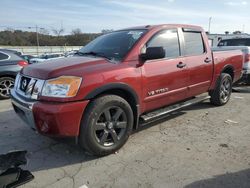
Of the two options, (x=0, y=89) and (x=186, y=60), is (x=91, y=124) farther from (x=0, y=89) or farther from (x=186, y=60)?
(x=0, y=89)

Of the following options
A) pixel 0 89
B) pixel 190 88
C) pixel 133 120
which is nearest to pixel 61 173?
pixel 133 120

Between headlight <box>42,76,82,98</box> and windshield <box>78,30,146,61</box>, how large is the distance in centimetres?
94

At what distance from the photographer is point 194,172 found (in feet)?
11.0

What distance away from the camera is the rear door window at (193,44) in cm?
519

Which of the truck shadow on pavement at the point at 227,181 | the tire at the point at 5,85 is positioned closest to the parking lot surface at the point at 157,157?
the truck shadow on pavement at the point at 227,181

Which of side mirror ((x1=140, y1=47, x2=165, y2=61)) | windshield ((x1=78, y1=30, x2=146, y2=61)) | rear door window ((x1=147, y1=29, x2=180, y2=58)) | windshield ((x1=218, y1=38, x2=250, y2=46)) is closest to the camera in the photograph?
side mirror ((x1=140, y1=47, x2=165, y2=61))

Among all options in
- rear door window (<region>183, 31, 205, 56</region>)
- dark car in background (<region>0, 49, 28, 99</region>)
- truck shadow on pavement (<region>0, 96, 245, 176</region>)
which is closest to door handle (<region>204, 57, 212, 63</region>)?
rear door window (<region>183, 31, 205, 56</region>)

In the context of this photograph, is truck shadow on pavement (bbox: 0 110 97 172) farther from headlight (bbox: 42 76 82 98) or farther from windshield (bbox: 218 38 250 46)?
windshield (bbox: 218 38 250 46)

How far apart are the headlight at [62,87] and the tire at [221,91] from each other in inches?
150

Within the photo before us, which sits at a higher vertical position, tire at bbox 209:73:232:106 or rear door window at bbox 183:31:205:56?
rear door window at bbox 183:31:205:56

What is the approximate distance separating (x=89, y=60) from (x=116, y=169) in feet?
5.30

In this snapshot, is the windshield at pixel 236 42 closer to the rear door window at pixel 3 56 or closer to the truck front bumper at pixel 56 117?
the rear door window at pixel 3 56

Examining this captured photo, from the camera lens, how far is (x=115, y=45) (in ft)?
14.8

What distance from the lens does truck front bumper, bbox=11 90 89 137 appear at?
3295mm
